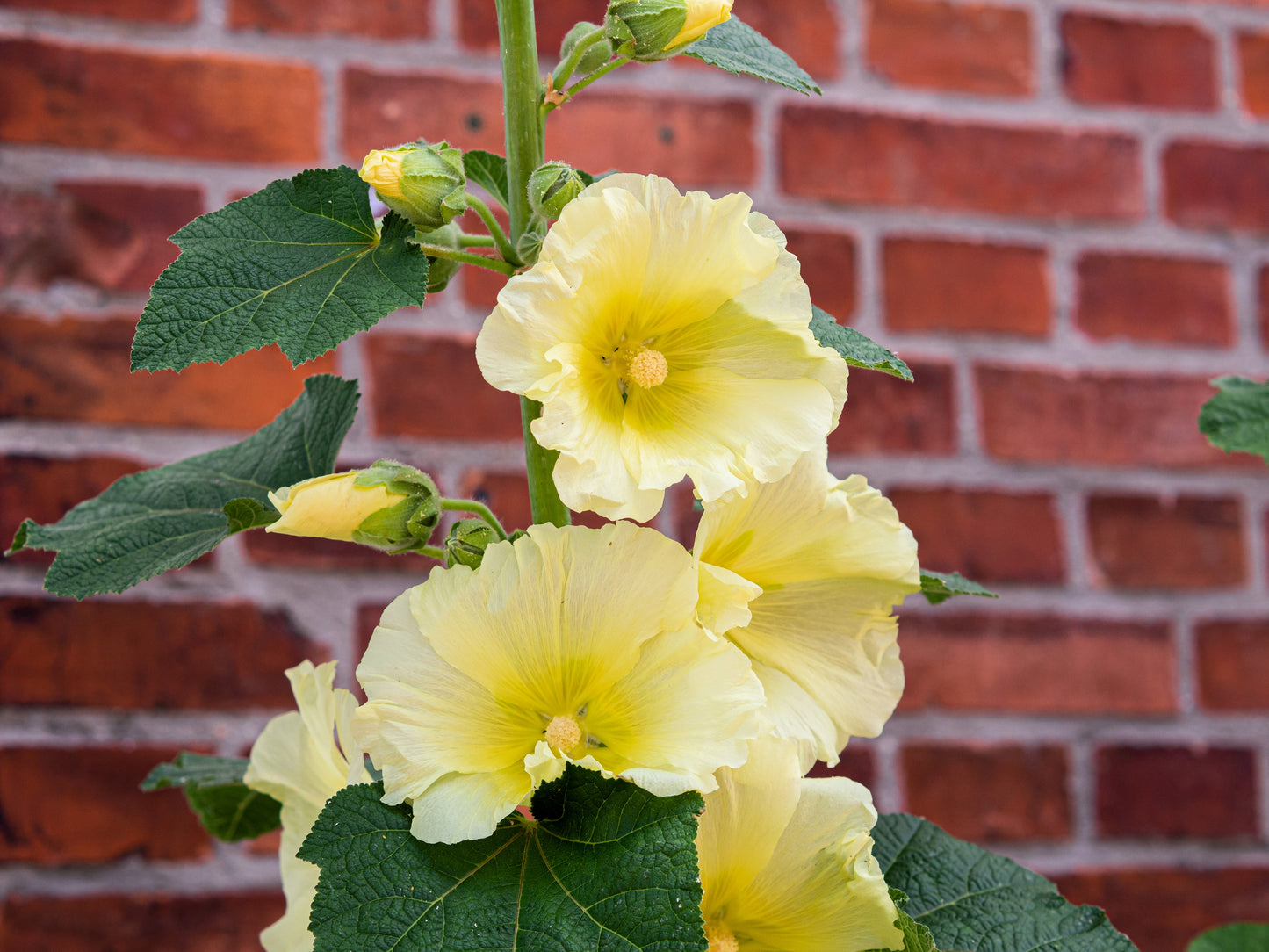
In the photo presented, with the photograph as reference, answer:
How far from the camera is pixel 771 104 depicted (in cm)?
78

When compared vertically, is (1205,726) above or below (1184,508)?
below

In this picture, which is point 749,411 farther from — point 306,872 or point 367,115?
point 367,115

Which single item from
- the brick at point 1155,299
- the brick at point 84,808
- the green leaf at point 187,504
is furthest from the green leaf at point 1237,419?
the brick at point 84,808

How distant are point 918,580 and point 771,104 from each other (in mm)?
521

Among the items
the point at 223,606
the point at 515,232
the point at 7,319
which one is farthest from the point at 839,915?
the point at 7,319

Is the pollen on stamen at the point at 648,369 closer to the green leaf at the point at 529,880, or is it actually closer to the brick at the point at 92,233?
the green leaf at the point at 529,880

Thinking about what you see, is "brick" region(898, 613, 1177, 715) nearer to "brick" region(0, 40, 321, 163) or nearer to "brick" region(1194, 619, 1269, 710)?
"brick" region(1194, 619, 1269, 710)

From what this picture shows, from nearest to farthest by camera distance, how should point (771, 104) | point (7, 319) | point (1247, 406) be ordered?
point (1247, 406), point (7, 319), point (771, 104)

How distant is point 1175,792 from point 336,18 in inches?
30.6

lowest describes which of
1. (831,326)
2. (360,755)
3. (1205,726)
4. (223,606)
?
(1205,726)

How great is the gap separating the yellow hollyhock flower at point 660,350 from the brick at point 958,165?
482 mm

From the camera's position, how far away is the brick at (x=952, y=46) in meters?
0.79

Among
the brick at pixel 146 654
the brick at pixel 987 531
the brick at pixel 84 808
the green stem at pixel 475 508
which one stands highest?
the green stem at pixel 475 508

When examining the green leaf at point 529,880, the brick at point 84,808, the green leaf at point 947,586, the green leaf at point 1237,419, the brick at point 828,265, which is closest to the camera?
the green leaf at point 529,880
